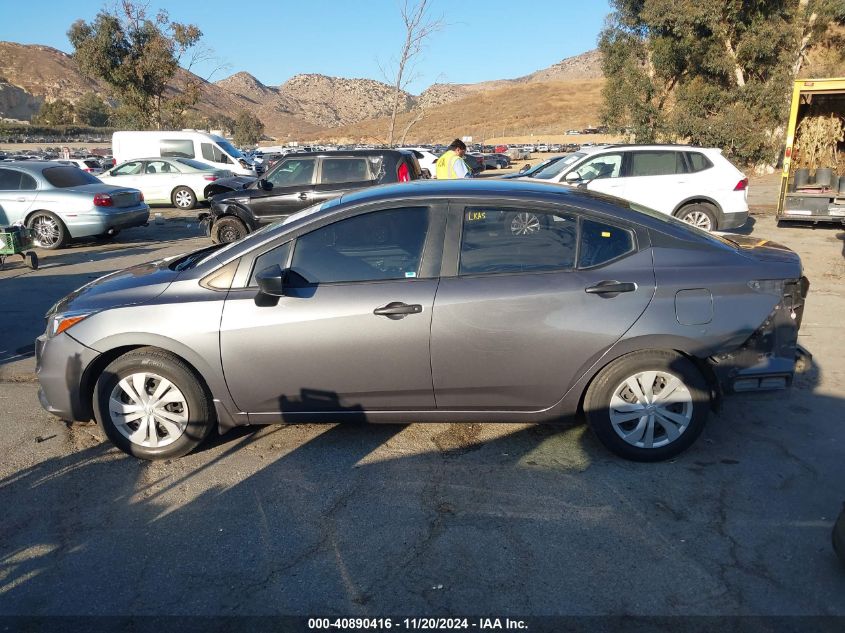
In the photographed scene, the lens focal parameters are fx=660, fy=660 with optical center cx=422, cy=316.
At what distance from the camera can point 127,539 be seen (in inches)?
132

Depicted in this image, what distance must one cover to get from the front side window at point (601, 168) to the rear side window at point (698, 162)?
1131 mm

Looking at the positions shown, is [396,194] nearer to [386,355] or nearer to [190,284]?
[386,355]

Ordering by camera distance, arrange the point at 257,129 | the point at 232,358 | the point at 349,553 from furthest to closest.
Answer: the point at 257,129, the point at 232,358, the point at 349,553

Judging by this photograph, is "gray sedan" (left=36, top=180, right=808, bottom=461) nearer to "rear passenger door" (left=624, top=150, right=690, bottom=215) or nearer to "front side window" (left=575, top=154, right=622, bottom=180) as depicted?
"rear passenger door" (left=624, top=150, right=690, bottom=215)

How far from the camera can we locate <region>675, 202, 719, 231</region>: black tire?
35.4 ft

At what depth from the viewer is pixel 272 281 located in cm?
375

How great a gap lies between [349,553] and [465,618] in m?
0.70

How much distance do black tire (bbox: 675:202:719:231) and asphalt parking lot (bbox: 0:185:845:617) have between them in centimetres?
645

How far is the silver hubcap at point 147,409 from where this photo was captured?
4023mm

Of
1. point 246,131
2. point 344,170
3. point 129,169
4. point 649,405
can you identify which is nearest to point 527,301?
point 649,405

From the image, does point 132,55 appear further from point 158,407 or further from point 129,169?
point 158,407

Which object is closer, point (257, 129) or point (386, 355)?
point (386, 355)

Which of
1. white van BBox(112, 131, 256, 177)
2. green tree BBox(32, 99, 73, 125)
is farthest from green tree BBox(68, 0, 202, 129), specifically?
green tree BBox(32, 99, 73, 125)

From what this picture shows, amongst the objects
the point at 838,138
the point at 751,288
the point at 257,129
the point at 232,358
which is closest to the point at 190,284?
the point at 232,358
